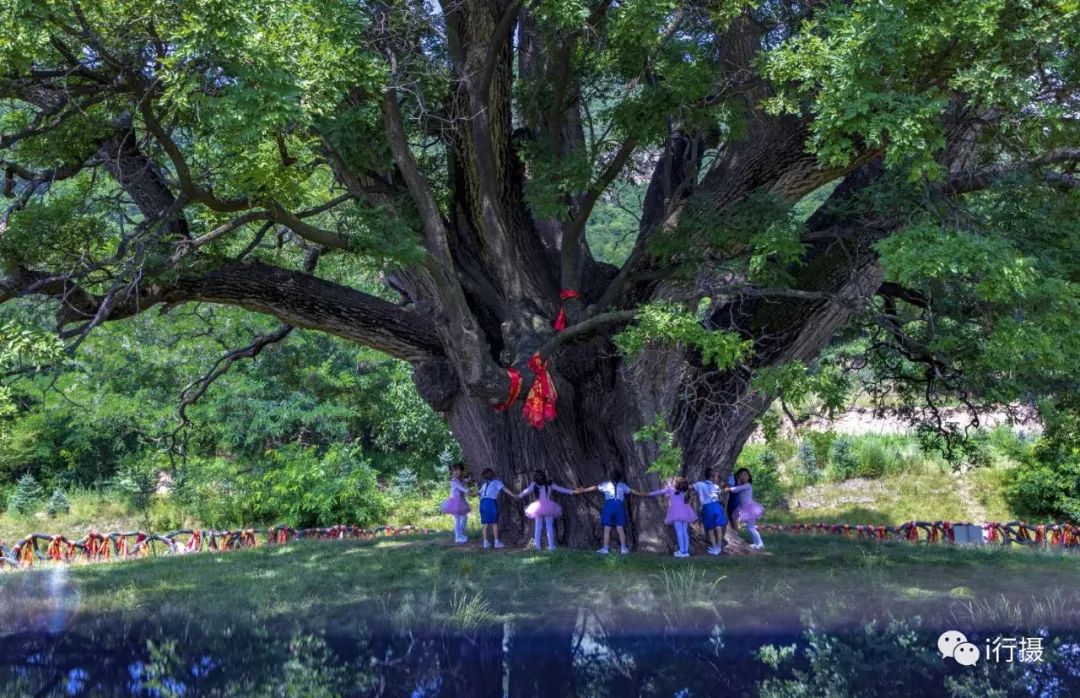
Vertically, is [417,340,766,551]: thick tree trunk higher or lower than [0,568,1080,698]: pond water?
higher

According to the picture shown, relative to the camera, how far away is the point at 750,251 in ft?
33.9

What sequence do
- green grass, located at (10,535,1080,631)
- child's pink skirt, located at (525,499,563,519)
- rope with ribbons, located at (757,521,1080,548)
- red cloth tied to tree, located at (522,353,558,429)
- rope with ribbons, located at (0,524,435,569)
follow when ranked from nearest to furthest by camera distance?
green grass, located at (10,535,1080,631) < red cloth tied to tree, located at (522,353,558,429) < child's pink skirt, located at (525,499,563,519) < rope with ribbons, located at (0,524,435,569) < rope with ribbons, located at (757,521,1080,548)

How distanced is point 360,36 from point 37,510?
67.3ft

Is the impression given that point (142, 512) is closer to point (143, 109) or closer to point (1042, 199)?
point (143, 109)

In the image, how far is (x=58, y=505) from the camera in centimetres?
2502

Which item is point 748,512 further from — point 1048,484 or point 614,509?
point 1048,484

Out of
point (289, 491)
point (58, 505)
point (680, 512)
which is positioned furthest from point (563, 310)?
point (58, 505)

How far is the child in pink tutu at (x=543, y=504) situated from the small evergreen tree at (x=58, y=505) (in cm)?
1764

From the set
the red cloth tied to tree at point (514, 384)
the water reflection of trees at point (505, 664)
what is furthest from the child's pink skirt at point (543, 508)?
the water reflection of trees at point (505, 664)

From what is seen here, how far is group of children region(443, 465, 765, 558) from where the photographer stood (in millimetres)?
11484

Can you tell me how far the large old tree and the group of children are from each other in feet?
0.93

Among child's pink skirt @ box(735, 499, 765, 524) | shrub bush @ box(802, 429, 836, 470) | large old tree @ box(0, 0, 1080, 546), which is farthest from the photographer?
shrub bush @ box(802, 429, 836, 470)

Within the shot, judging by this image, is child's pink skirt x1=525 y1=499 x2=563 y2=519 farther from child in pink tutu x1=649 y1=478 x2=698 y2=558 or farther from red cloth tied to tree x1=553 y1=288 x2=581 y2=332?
red cloth tied to tree x1=553 y1=288 x2=581 y2=332

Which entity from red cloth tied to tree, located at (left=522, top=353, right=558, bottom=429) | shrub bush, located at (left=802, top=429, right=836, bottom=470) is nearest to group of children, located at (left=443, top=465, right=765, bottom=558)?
red cloth tied to tree, located at (left=522, top=353, right=558, bottom=429)
